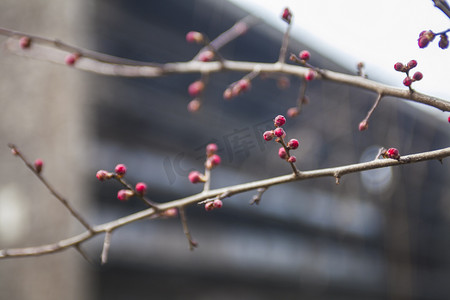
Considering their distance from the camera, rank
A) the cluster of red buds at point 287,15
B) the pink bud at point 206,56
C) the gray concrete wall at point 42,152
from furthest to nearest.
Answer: the gray concrete wall at point 42,152, the pink bud at point 206,56, the cluster of red buds at point 287,15

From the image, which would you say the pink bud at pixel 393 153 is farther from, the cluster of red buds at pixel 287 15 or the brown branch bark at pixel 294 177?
the cluster of red buds at pixel 287 15

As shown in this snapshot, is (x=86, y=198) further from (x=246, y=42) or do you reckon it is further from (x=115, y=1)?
(x=246, y=42)

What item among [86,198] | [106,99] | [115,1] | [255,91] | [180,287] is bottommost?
[180,287]

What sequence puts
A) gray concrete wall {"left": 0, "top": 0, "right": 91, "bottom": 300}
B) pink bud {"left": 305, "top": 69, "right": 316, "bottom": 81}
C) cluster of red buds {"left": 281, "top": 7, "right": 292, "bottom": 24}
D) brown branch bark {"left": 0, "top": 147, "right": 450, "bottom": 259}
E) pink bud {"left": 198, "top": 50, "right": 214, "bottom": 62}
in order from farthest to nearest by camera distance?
gray concrete wall {"left": 0, "top": 0, "right": 91, "bottom": 300} < pink bud {"left": 198, "top": 50, "right": 214, "bottom": 62} < cluster of red buds {"left": 281, "top": 7, "right": 292, "bottom": 24} < pink bud {"left": 305, "top": 69, "right": 316, "bottom": 81} < brown branch bark {"left": 0, "top": 147, "right": 450, "bottom": 259}

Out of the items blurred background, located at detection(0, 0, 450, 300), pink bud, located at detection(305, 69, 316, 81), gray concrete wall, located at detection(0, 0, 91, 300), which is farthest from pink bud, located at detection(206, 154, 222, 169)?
gray concrete wall, located at detection(0, 0, 91, 300)

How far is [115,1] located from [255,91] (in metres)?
2.53

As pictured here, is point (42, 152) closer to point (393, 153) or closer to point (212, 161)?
point (212, 161)

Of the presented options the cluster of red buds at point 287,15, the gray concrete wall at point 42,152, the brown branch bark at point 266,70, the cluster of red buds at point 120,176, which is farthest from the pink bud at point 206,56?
the gray concrete wall at point 42,152

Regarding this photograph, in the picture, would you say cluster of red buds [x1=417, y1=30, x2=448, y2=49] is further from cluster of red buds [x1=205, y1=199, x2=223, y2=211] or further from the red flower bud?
cluster of red buds [x1=205, y1=199, x2=223, y2=211]

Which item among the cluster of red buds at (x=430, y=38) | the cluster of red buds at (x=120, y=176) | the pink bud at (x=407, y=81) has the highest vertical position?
the cluster of red buds at (x=430, y=38)

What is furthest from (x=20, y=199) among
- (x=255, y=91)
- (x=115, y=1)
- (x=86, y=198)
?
(x=255, y=91)

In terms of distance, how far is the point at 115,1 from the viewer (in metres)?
A: 5.03

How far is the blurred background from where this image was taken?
4344mm

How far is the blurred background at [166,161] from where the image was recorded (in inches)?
171
